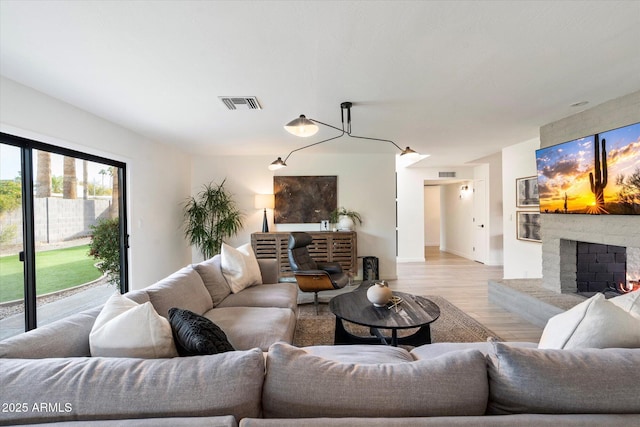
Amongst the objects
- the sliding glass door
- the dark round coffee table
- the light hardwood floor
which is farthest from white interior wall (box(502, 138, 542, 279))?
the sliding glass door

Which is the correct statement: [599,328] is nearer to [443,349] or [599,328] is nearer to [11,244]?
[443,349]

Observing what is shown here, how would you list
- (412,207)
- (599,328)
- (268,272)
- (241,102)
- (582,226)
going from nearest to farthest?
1. (599,328)
2. (241,102)
3. (582,226)
4. (268,272)
5. (412,207)

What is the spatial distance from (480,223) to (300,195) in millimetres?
4603

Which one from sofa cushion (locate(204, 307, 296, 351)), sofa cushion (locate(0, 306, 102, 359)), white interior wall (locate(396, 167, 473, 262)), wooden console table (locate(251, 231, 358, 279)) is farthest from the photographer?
white interior wall (locate(396, 167, 473, 262))

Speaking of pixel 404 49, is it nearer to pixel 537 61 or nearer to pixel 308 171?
pixel 537 61

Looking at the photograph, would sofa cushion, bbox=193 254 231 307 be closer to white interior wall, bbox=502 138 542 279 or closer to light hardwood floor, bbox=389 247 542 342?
light hardwood floor, bbox=389 247 542 342

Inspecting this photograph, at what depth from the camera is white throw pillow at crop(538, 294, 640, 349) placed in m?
1.07

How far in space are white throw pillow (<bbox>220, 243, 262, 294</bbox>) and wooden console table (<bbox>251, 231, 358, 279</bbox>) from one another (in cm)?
180

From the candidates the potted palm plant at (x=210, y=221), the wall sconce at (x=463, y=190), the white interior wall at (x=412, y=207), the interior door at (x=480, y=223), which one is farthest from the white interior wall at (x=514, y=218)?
the potted palm plant at (x=210, y=221)

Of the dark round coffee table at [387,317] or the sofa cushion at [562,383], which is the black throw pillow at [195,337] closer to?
the sofa cushion at [562,383]

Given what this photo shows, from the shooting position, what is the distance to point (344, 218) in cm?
524

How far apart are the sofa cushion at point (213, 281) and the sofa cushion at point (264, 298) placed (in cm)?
6

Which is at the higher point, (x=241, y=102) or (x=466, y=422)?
(x=241, y=102)

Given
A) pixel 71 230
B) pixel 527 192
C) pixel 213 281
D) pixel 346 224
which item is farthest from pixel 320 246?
pixel 527 192
